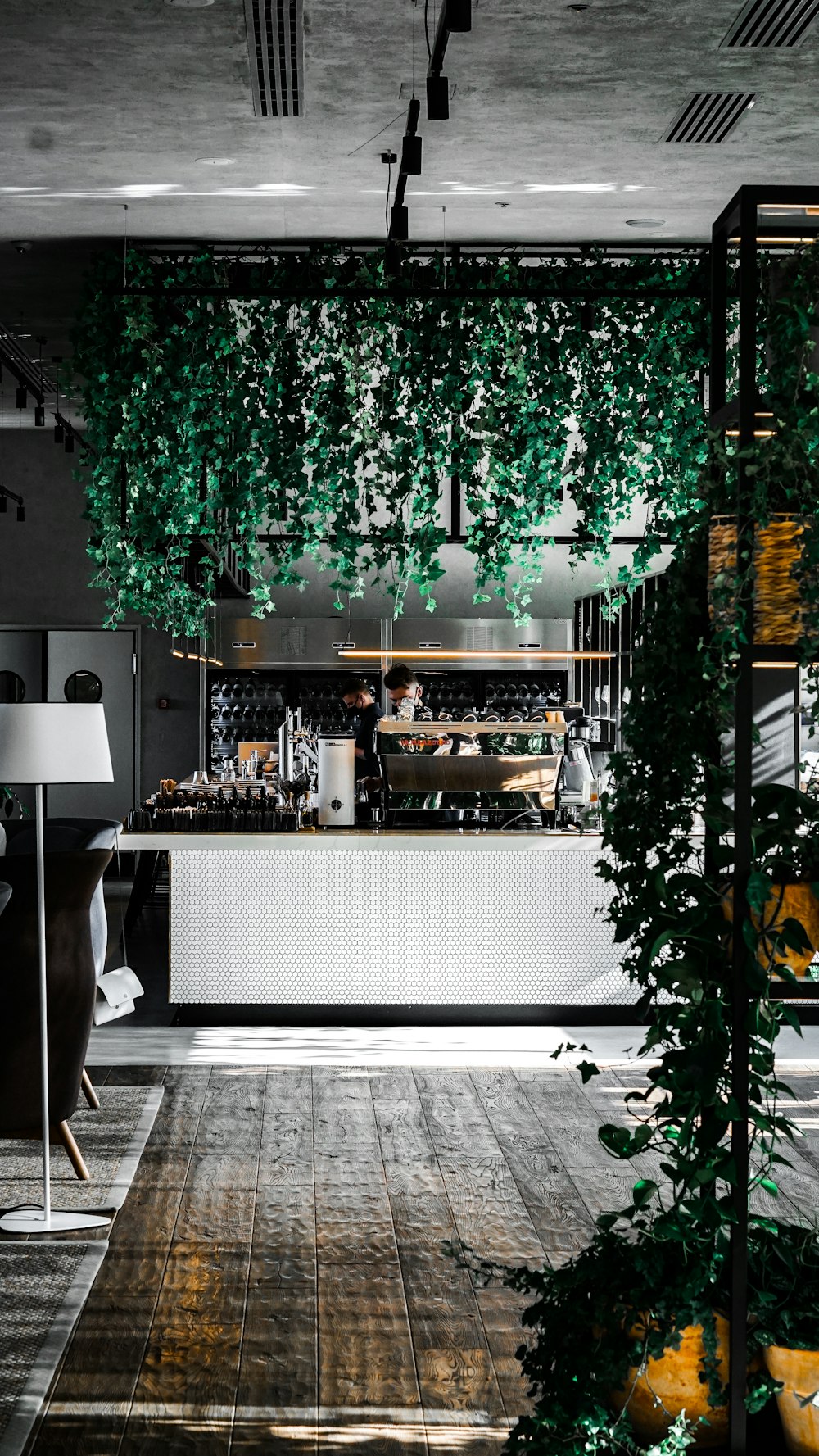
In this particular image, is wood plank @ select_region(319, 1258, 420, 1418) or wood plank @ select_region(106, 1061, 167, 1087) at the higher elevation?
wood plank @ select_region(319, 1258, 420, 1418)

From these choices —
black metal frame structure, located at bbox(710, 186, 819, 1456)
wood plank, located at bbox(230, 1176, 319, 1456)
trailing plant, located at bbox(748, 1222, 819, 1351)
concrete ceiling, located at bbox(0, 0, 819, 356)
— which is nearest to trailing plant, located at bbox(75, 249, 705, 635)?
concrete ceiling, located at bbox(0, 0, 819, 356)

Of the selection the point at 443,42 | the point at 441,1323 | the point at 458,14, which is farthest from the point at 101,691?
the point at 458,14

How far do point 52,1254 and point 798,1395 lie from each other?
2.53 m

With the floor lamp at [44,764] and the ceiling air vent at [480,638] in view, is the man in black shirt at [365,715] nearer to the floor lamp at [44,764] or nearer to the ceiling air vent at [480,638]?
the ceiling air vent at [480,638]

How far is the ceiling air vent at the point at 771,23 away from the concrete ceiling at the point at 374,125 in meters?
0.07

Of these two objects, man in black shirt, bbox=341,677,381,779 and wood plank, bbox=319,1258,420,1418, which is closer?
wood plank, bbox=319,1258,420,1418

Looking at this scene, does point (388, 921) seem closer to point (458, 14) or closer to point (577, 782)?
point (577, 782)

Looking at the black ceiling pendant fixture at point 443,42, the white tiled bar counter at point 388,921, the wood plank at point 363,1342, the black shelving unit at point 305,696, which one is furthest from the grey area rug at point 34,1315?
the black shelving unit at point 305,696

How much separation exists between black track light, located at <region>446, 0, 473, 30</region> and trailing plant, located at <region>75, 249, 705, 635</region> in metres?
3.57

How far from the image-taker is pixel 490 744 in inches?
304

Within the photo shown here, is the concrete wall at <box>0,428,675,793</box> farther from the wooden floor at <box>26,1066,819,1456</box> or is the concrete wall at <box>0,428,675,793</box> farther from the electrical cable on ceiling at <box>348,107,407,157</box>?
the wooden floor at <box>26,1066,819,1456</box>

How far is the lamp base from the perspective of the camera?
440cm

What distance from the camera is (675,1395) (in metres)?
2.55

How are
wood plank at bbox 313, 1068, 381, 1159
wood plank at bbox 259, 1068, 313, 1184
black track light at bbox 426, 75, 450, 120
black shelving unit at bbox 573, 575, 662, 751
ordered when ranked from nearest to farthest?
black track light at bbox 426, 75, 450, 120 → wood plank at bbox 259, 1068, 313, 1184 → wood plank at bbox 313, 1068, 381, 1159 → black shelving unit at bbox 573, 575, 662, 751
